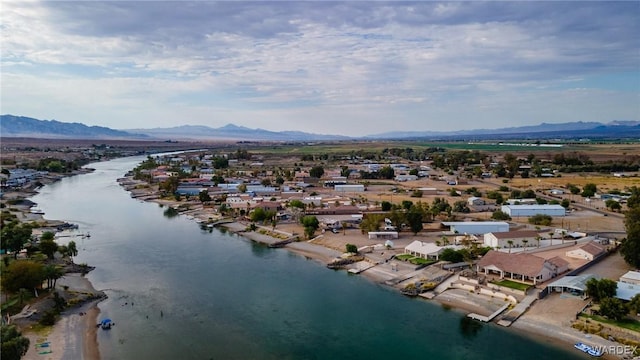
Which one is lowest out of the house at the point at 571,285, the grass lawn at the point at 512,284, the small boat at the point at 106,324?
the small boat at the point at 106,324

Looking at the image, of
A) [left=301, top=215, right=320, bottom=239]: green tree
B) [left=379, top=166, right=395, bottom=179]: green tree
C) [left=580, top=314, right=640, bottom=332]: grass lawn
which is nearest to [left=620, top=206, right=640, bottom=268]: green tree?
[left=580, top=314, right=640, bottom=332]: grass lawn

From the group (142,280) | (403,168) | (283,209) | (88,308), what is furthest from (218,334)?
(403,168)

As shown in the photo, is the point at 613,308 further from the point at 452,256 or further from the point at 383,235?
the point at 383,235

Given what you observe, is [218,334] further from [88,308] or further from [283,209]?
[283,209]

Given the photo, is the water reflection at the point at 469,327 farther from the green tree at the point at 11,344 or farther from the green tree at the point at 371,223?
the green tree at the point at 11,344

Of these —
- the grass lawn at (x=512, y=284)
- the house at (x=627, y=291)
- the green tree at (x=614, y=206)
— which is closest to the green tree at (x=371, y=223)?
the grass lawn at (x=512, y=284)

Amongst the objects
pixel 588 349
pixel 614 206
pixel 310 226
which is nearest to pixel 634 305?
pixel 588 349
